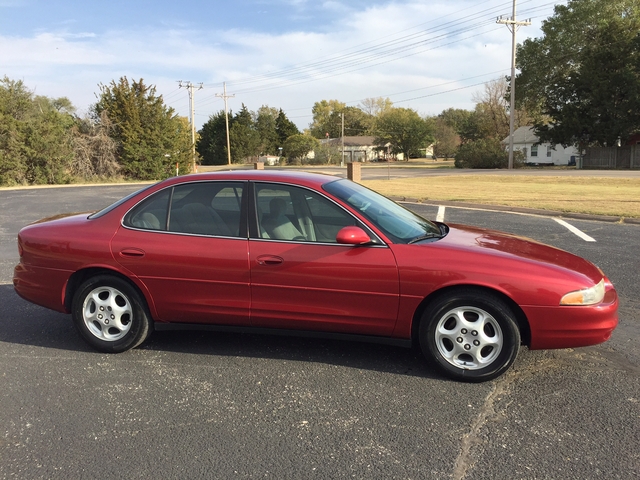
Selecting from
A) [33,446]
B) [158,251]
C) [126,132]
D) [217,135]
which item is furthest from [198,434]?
[217,135]

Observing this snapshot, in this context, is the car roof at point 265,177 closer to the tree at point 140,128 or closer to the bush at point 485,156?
the tree at point 140,128

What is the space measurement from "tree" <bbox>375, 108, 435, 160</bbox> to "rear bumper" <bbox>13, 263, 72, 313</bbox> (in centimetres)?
8026

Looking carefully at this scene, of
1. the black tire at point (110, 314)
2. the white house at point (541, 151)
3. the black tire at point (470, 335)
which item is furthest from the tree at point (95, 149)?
the white house at point (541, 151)

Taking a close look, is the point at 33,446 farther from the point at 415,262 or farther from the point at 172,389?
the point at 415,262

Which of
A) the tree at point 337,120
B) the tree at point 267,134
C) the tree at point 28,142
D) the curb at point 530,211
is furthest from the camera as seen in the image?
the tree at point 337,120

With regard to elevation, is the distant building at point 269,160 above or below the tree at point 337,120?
below

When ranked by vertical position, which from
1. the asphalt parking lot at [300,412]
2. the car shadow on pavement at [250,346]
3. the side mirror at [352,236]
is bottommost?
the asphalt parking lot at [300,412]

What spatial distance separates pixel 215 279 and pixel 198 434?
1.26 meters

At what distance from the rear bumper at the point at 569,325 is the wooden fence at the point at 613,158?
4537cm

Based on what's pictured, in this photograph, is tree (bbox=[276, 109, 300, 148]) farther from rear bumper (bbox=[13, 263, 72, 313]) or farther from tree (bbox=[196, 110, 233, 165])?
rear bumper (bbox=[13, 263, 72, 313])

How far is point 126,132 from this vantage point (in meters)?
33.8

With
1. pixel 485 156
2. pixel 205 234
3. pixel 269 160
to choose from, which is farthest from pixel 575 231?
pixel 269 160

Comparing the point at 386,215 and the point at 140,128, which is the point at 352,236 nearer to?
the point at 386,215

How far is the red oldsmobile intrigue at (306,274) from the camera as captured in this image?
3570mm
